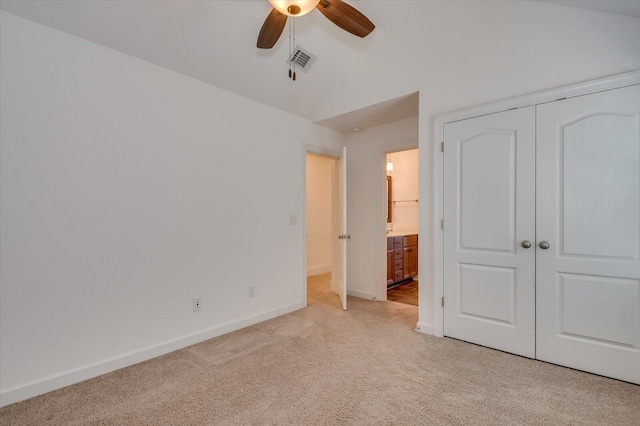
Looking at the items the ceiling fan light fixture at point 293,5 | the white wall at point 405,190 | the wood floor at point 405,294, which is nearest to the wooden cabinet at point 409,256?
the wood floor at point 405,294

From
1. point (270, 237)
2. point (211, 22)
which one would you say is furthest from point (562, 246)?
point (211, 22)

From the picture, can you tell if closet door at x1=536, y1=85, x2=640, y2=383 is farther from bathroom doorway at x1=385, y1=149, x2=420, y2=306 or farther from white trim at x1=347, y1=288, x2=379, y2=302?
bathroom doorway at x1=385, y1=149, x2=420, y2=306

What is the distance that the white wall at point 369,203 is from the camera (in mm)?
4086

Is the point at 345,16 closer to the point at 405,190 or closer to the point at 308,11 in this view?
the point at 308,11

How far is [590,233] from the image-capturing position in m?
2.21

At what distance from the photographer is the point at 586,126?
221cm

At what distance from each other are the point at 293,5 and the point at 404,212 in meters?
4.76

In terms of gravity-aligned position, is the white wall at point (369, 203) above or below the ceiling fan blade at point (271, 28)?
below

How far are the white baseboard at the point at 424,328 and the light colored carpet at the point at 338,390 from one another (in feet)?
0.47

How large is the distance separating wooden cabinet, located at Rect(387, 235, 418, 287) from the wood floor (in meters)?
0.13

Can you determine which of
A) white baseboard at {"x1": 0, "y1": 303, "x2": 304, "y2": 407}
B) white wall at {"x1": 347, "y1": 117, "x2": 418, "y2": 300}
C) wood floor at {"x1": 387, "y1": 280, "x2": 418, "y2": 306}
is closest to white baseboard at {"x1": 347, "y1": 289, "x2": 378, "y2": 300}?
white wall at {"x1": 347, "y1": 117, "x2": 418, "y2": 300}

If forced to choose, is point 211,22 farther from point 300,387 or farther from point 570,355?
point 570,355

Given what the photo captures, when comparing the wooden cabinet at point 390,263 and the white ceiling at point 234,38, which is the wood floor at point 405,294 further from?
the white ceiling at point 234,38

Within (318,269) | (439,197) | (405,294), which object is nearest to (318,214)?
(318,269)
